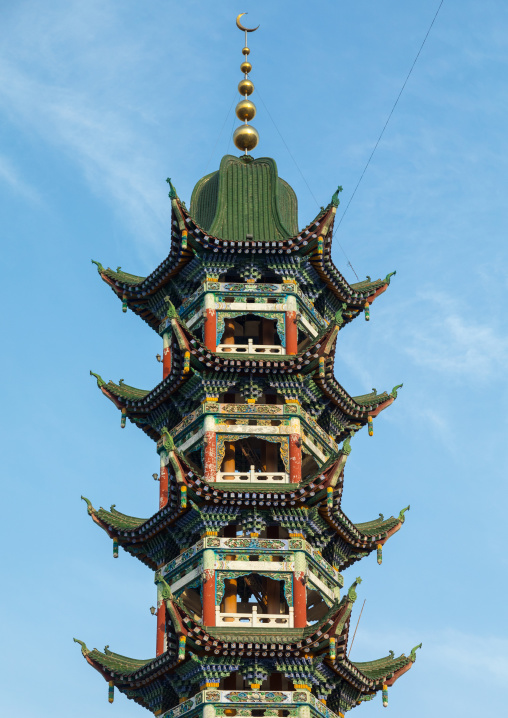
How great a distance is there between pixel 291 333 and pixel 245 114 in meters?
11.6

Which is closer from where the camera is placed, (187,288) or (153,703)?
(153,703)

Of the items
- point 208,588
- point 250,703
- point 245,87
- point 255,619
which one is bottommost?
point 250,703

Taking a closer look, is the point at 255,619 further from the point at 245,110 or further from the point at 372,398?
the point at 245,110

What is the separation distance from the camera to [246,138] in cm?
6844

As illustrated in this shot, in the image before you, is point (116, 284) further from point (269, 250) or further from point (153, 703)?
point (153, 703)

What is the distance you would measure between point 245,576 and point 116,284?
13314 millimetres

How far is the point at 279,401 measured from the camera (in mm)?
62062

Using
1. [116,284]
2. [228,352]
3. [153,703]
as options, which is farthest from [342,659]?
[116,284]

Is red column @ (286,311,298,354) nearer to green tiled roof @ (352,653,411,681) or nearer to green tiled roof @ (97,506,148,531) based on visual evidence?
green tiled roof @ (97,506,148,531)

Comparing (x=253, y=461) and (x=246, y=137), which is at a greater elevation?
(x=246, y=137)

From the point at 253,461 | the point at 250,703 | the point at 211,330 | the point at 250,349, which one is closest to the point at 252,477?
the point at 253,461

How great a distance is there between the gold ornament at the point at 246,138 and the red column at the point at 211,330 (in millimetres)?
9316

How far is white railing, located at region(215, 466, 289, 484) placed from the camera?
59375 mm

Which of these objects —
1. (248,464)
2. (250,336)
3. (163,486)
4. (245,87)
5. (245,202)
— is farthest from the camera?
(245,87)
